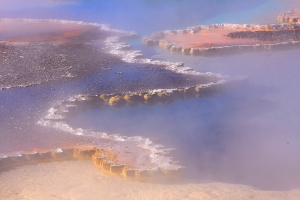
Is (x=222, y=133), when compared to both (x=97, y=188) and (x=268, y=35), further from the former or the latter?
(x=268, y=35)

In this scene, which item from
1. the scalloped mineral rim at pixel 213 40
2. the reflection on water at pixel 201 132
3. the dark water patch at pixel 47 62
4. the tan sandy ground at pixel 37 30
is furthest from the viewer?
the tan sandy ground at pixel 37 30

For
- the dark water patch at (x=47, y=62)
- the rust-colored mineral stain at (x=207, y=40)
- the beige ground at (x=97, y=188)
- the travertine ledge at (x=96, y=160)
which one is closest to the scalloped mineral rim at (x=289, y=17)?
the rust-colored mineral stain at (x=207, y=40)

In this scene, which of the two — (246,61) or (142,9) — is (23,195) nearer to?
(246,61)

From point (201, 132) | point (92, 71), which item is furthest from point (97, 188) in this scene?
point (92, 71)

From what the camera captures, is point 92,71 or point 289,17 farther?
point 289,17

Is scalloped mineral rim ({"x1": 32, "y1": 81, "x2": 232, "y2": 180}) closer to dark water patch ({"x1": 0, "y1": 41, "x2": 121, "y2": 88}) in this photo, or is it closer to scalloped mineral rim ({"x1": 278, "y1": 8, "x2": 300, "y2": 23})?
dark water patch ({"x1": 0, "y1": 41, "x2": 121, "y2": 88})

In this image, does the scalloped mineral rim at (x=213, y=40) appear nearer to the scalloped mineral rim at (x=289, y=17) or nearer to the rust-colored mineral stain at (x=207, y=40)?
the rust-colored mineral stain at (x=207, y=40)

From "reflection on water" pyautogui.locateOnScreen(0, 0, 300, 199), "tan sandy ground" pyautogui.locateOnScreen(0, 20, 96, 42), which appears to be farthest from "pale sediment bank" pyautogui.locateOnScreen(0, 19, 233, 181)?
"reflection on water" pyautogui.locateOnScreen(0, 0, 300, 199)

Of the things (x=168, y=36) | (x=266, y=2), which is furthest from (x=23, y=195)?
(x=266, y=2)
